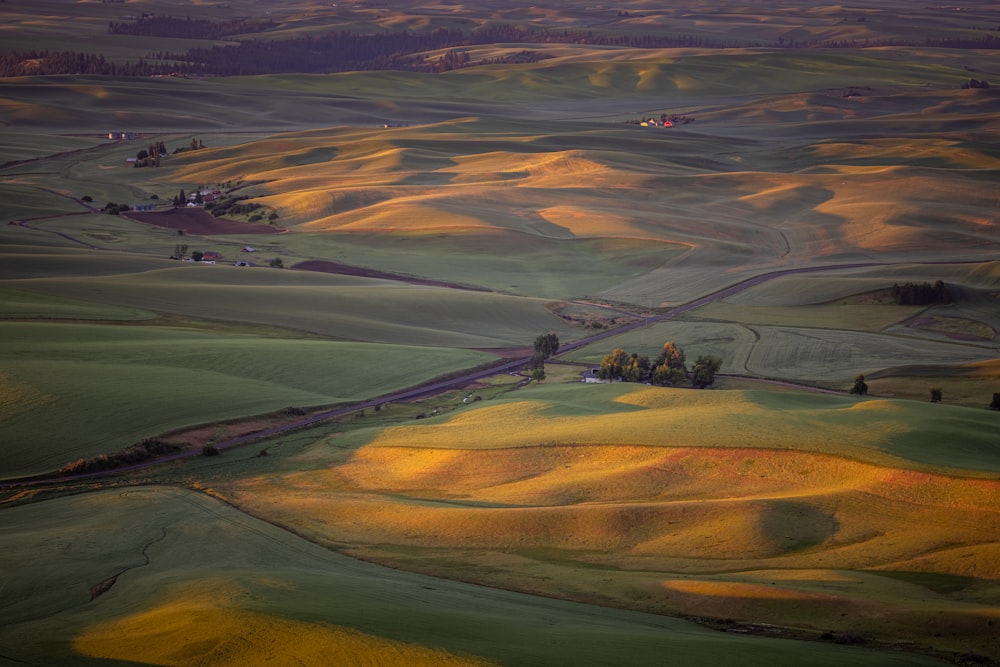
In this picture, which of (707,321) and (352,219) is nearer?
(707,321)

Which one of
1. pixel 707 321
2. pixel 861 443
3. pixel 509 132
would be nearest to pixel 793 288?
pixel 707 321

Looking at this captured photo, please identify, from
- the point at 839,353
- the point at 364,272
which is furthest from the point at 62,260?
the point at 839,353

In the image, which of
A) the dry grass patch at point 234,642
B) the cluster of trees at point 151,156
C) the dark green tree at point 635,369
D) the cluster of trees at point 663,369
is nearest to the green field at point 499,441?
the dry grass patch at point 234,642

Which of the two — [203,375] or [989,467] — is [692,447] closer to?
[989,467]

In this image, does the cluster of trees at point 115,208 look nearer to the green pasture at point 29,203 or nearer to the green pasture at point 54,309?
the green pasture at point 29,203

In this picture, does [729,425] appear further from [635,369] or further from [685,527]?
[635,369]

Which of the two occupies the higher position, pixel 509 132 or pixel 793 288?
pixel 509 132

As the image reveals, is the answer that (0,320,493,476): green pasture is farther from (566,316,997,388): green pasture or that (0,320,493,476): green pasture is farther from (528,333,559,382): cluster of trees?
(566,316,997,388): green pasture
